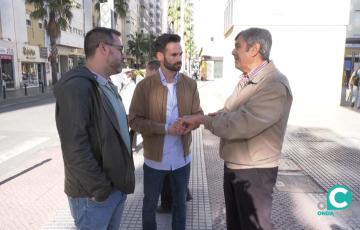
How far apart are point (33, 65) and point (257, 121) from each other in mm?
33674

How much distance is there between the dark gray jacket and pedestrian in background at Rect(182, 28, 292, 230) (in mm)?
785

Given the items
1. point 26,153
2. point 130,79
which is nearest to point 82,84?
point 130,79

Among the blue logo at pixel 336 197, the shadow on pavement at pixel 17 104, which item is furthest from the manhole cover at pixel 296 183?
the shadow on pavement at pixel 17 104

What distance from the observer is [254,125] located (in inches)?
93.8

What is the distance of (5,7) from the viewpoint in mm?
27469

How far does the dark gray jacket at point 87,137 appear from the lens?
76.6 inches

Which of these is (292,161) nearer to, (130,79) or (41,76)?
(130,79)

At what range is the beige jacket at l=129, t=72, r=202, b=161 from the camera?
3018 millimetres

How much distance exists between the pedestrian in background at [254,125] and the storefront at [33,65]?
2990cm

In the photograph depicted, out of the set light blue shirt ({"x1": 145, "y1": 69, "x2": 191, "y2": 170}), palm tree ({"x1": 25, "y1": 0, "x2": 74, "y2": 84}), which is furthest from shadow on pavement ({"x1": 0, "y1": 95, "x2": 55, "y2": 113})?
light blue shirt ({"x1": 145, "y1": 69, "x2": 191, "y2": 170})

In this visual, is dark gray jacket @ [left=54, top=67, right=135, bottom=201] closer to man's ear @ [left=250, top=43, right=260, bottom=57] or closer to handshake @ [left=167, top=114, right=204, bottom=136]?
handshake @ [left=167, top=114, right=204, bottom=136]

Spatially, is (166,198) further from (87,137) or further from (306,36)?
(306,36)

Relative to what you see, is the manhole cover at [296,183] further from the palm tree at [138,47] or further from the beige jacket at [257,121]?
the palm tree at [138,47]

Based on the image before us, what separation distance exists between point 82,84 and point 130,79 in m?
4.38
